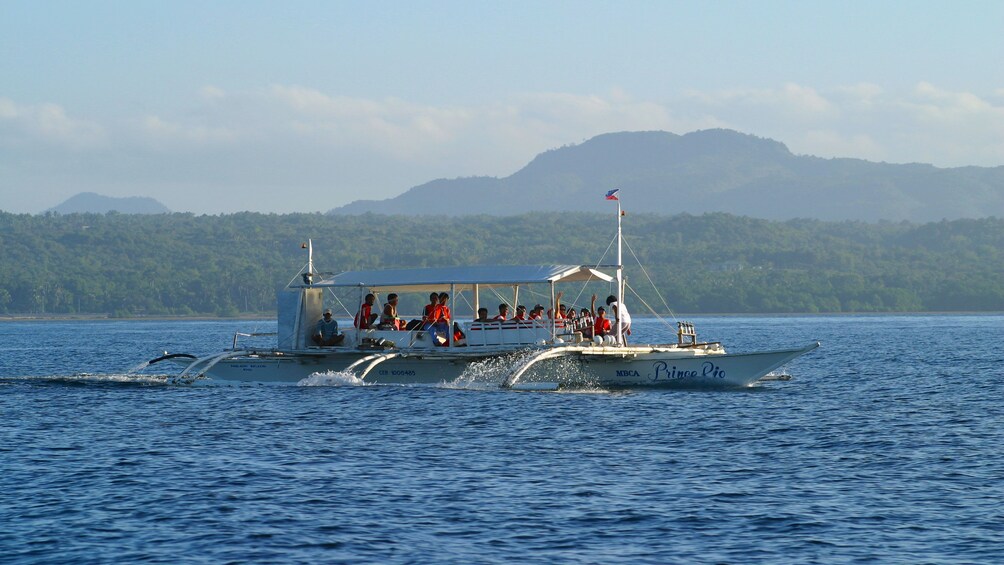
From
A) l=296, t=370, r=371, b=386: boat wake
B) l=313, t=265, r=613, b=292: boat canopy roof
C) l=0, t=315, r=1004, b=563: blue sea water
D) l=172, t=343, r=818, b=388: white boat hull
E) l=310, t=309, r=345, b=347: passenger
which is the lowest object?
l=0, t=315, r=1004, b=563: blue sea water

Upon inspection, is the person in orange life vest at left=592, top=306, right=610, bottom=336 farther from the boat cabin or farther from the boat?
the boat cabin

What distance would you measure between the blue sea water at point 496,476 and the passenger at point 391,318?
1.78 m

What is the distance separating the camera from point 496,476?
73.7 feet

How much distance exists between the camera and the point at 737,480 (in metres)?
22.0

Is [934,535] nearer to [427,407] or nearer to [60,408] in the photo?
[427,407]

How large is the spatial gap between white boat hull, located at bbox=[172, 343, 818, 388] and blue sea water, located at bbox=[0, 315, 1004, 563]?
0.54 meters

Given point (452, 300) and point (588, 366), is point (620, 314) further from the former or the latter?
point (452, 300)

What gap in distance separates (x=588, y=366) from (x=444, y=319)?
4.19 m

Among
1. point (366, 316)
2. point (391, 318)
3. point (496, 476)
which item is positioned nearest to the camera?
point (496, 476)

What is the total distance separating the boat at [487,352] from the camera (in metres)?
35.5

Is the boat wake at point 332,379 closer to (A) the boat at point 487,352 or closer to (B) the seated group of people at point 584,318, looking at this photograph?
(A) the boat at point 487,352

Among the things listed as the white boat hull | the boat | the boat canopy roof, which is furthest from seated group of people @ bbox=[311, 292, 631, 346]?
the white boat hull

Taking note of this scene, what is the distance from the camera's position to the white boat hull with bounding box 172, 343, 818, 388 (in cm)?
3538

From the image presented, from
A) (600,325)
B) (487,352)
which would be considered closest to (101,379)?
(487,352)
